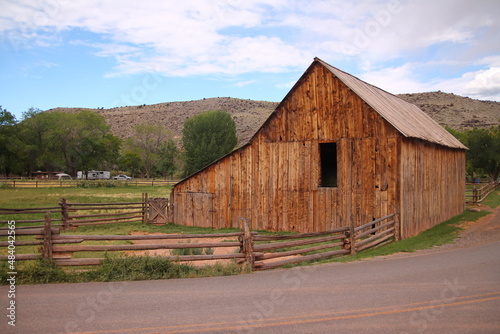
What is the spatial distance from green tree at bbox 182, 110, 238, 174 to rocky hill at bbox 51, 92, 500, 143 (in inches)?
490

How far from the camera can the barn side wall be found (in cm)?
1584

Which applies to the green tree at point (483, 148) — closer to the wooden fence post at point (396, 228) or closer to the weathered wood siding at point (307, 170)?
the weathered wood siding at point (307, 170)

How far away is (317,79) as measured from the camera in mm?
17281

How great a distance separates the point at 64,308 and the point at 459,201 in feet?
80.8

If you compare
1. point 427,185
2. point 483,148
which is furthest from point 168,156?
point 427,185

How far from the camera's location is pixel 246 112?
9825 centimetres

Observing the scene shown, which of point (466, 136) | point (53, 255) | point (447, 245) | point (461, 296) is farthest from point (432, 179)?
point (466, 136)

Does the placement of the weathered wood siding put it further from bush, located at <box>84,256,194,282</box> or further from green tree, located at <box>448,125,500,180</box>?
green tree, located at <box>448,125,500,180</box>

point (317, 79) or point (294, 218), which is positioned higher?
point (317, 79)

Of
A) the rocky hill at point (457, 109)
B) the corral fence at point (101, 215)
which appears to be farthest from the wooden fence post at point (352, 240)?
the rocky hill at point (457, 109)

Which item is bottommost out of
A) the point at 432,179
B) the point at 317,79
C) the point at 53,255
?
the point at 53,255

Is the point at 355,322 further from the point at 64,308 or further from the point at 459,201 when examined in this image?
the point at 459,201

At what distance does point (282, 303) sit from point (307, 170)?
1113 cm

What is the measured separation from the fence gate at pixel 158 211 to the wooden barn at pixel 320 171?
1629mm
